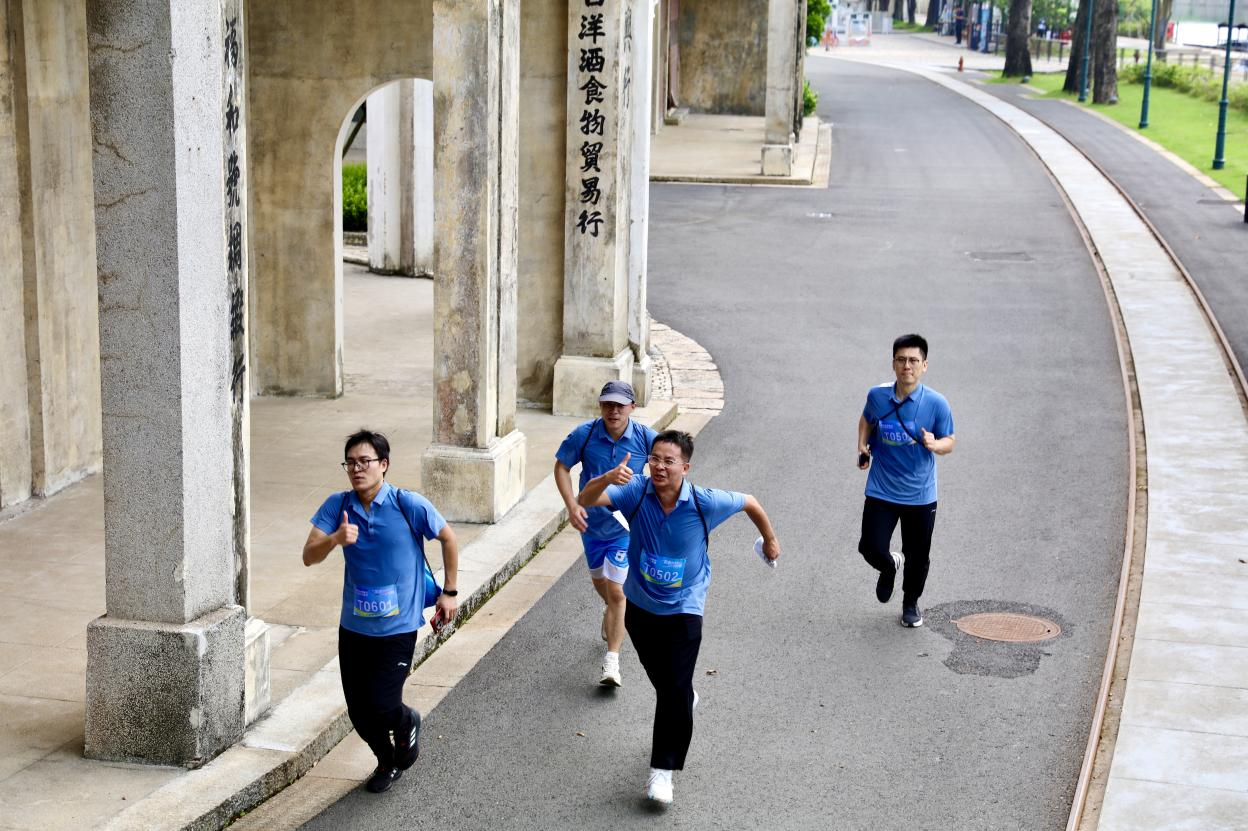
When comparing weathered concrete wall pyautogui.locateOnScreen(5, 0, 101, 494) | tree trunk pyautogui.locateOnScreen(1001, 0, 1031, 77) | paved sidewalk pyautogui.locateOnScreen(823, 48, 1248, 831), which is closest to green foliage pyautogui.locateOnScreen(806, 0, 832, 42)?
tree trunk pyautogui.locateOnScreen(1001, 0, 1031, 77)

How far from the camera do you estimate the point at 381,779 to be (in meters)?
7.76

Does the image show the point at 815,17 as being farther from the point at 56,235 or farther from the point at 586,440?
the point at 586,440

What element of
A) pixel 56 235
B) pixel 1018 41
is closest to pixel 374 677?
pixel 56 235

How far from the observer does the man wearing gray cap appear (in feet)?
29.0

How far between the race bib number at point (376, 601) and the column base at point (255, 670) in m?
0.83

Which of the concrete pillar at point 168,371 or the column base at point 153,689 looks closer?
the concrete pillar at point 168,371

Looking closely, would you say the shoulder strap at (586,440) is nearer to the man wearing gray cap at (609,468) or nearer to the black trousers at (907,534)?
the man wearing gray cap at (609,468)

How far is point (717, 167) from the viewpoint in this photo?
34.0 meters

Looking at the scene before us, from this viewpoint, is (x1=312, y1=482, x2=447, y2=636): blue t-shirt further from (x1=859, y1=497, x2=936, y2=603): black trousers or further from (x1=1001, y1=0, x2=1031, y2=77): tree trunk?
(x1=1001, y1=0, x2=1031, y2=77): tree trunk

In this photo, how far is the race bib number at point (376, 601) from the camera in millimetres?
7383

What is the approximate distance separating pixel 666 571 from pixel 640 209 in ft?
27.3

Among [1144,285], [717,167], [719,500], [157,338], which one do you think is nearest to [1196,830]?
[719,500]


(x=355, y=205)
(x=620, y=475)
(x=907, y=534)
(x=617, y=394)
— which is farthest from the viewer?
(x=355, y=205)

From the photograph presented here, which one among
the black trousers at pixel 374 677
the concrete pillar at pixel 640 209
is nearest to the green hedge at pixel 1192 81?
the concrete pillar at pixel 640 209
